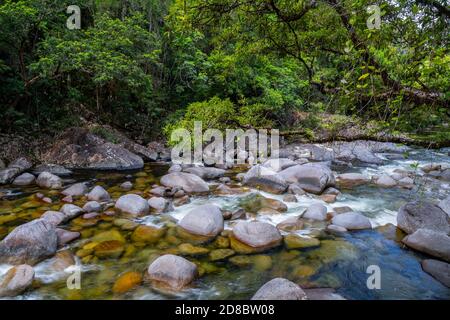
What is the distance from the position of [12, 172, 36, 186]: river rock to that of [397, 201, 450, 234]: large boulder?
7.87 metres

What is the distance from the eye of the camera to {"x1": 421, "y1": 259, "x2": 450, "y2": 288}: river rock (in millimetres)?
3787

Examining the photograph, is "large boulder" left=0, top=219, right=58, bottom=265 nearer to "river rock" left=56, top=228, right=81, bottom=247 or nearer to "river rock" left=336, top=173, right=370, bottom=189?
"river rock" left=56, top=228, right=81, bottom=247

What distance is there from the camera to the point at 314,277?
3824 millimetres

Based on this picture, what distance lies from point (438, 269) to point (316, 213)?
6.70ft

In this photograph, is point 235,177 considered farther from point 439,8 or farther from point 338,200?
point 439,8

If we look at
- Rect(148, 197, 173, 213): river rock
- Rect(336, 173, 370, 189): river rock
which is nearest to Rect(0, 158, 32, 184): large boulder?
Rect(148, 197, 173, 213): river rock

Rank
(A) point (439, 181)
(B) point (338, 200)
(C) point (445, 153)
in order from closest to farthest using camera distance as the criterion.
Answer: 1. (B) point (338, 200)
2. (A) point (439, 181)
3. (C) point (445, 153)

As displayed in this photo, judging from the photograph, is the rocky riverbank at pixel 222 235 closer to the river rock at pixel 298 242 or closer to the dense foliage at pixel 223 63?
the river rock at pixel 298 242

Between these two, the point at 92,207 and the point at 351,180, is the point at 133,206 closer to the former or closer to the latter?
the point at 92,207

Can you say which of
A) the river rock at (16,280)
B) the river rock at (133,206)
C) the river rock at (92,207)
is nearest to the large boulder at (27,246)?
the river rock at (16,280)

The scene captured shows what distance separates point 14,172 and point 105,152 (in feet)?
8.15

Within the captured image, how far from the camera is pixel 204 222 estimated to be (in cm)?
496

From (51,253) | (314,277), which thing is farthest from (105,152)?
(314,277)

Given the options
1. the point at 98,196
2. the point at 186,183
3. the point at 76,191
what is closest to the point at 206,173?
the point at 186,183
